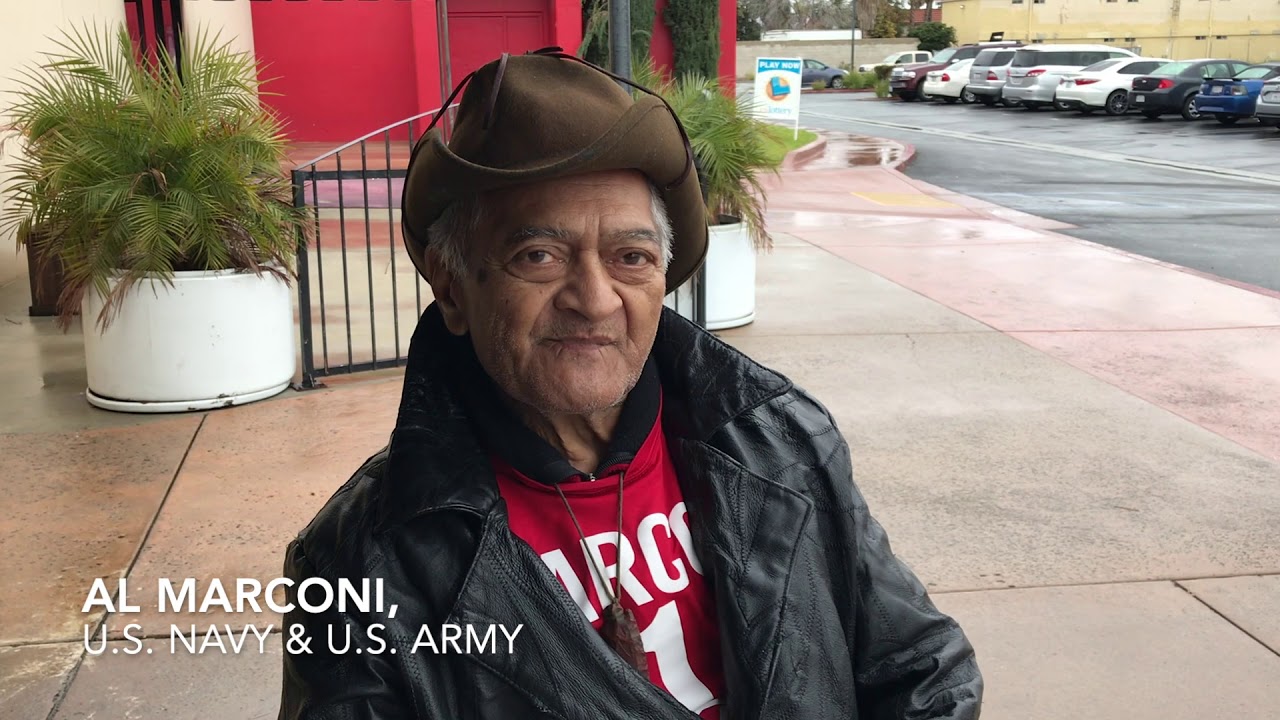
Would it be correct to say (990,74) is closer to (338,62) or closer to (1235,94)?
(1235,94)

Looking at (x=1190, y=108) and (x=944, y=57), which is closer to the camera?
(x=1190, y=108)

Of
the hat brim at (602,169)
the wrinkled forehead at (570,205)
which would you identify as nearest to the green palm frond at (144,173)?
the hat brim at (602,169)

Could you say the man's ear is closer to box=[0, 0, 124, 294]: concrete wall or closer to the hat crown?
the hat crown

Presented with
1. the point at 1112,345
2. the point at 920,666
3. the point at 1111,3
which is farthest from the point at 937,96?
the point at 920,666

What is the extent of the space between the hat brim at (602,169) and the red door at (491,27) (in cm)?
1720

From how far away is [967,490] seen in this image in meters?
4.86

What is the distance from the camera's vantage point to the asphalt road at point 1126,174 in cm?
1209

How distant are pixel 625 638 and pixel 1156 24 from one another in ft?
213

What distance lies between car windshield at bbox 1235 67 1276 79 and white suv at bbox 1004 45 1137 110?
6597 mm

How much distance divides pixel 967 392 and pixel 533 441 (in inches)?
189

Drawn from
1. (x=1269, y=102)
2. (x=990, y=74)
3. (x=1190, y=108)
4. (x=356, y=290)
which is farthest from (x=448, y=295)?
(x=990, y=74)

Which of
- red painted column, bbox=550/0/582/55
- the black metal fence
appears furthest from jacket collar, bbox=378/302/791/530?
red painted column, bbox=550/0/582/55

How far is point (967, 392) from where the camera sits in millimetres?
6238

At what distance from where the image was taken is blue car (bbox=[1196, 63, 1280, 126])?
27453mm
